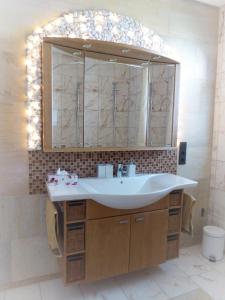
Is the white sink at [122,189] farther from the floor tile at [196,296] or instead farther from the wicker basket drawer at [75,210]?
the floor tile at [196,296]

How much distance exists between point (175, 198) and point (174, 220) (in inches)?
7.3

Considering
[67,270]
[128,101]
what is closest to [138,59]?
[128,101]

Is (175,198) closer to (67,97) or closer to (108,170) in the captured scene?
(108,170)

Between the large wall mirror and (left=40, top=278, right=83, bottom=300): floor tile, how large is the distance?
1.13 m

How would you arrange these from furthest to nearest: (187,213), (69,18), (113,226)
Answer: (187,213) < (69,18) < (113,226)

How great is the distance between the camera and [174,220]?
1.97m

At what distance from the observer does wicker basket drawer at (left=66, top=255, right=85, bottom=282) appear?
1.61 metres

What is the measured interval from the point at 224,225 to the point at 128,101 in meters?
1.68

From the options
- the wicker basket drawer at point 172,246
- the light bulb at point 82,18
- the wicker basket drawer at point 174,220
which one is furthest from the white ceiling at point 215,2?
the wicker basket drawer at point 172,246

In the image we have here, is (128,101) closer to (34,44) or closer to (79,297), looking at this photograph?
(34,44)

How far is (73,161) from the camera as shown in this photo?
6.43 ft

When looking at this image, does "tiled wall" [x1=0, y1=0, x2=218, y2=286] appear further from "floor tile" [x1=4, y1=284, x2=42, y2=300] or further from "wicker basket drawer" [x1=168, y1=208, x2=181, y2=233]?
"wicker basket drawer" [x1=168, y1=208, x2=181, y2=233]

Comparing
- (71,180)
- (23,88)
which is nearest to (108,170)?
(71,180)

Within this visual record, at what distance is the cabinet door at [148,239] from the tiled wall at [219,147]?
96 cm
